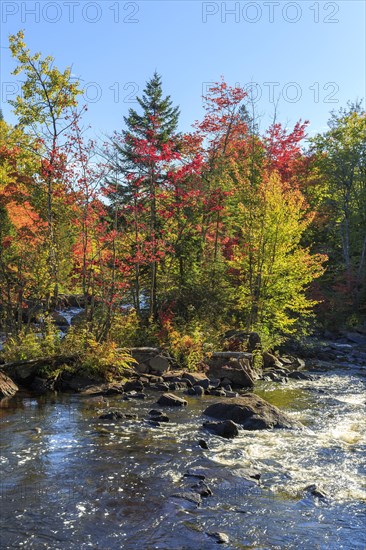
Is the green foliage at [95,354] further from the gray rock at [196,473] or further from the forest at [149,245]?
the gray rock at [196,473]

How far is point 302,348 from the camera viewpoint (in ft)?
73.2

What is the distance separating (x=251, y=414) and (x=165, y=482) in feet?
12.6

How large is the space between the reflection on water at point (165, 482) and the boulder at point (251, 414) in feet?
1.25

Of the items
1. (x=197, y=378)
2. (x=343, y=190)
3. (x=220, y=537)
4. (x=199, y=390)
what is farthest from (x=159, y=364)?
(x=343, y=190)

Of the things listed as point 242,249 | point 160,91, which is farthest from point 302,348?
point 160,91

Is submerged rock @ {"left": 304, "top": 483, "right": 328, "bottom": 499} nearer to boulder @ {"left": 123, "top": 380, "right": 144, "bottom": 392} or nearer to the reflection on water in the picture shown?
the reflection on water

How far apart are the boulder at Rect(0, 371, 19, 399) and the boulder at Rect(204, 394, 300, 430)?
5015 millimetres

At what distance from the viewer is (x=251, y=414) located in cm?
1047

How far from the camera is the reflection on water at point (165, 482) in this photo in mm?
5602

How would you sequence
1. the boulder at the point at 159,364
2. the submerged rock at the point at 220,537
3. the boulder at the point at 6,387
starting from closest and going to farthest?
the submerged rock at the point at 220,537
the boulder at the point at 6,387
the boulder at the point at 159,364

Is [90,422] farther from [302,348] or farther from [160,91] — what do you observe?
[160,91]

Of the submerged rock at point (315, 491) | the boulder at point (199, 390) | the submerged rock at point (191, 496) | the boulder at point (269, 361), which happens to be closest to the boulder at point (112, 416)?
the boulder at point (199, 390)

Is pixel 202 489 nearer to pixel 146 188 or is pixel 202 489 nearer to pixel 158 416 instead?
pixel 158 416

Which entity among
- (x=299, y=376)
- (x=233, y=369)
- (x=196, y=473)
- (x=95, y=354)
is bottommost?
(x=299, y=376)
